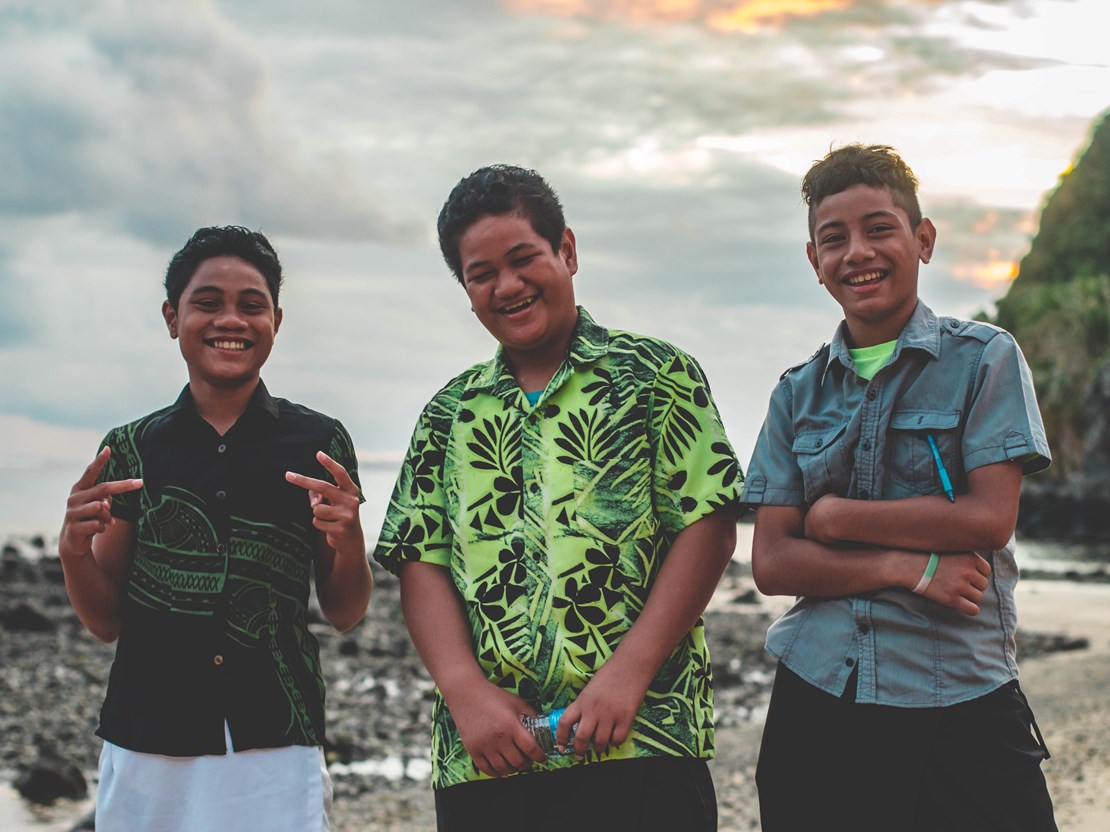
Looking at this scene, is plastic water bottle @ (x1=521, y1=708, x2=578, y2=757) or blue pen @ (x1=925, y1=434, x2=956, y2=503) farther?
blue pen @ (x1=925, y1=434, x2=956, y2=503)

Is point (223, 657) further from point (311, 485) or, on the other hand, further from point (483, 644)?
point (483, 644)

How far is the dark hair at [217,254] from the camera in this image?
3.30 meters

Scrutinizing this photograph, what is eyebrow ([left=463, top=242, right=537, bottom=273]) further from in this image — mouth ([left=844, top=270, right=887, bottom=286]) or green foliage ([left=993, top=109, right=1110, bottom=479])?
green foliage ([left=993, top=109, right=1110, bottom=479])

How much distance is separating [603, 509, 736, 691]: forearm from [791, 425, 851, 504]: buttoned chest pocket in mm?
240

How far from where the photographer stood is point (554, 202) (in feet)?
9.81

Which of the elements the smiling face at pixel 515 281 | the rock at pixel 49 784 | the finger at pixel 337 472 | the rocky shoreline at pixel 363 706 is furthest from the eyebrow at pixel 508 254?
the rock at pixel 49 784

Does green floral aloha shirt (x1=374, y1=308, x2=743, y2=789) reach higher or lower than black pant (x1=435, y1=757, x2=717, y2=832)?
higher

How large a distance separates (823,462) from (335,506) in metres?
1.26

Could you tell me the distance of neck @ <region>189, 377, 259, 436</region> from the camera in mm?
3254

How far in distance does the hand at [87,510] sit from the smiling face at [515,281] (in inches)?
40.0

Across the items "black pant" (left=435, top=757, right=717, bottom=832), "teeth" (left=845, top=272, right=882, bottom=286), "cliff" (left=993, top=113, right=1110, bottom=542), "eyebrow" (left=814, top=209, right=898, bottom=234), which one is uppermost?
"cliff" (left=993, top=113, right=1110, bottom=542)

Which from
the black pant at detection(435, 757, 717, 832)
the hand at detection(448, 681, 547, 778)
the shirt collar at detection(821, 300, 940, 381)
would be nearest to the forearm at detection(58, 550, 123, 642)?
the hand at detection(448, 681, 547, 778)

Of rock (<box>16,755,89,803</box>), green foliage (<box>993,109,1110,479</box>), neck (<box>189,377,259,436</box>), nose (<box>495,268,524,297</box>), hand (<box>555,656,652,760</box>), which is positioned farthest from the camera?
green foliage (<box>993,109,1110,479</box>)

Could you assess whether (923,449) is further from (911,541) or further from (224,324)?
(224,324)
